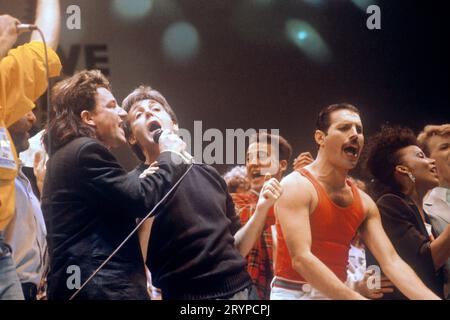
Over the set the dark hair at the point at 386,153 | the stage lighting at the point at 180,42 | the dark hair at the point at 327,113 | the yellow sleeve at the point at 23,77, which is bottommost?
the dark hair at the point at 386,153

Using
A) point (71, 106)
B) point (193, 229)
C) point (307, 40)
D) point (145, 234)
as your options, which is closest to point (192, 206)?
point (193, 229)

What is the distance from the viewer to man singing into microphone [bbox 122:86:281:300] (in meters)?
2.12

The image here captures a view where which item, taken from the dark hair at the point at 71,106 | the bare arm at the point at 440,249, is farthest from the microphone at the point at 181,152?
the bare arm at the point at 440,249

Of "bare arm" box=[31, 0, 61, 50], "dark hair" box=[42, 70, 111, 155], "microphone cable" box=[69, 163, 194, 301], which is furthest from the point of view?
"bare arm" box=[31, 0, 61, 50]

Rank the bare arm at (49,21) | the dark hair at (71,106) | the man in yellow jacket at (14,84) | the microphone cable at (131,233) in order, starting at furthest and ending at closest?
the bare arm at (49,21)
the dark hair at (71,106)
the microphone cable at (131,233)
the man in yellow jacket at (14,84)

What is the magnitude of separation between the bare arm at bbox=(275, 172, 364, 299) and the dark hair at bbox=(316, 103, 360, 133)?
0.80 feet

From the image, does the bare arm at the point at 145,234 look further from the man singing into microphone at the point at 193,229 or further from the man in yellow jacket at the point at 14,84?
the man in yellow jacket at the point at 14,84

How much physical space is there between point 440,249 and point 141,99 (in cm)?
138

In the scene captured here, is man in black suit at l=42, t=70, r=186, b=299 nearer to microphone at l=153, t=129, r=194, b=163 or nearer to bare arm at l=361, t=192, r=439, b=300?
microphone at l=153, t=129, r=194, b=163

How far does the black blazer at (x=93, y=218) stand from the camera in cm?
206

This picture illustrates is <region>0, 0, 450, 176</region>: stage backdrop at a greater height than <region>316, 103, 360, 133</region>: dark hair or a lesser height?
greater

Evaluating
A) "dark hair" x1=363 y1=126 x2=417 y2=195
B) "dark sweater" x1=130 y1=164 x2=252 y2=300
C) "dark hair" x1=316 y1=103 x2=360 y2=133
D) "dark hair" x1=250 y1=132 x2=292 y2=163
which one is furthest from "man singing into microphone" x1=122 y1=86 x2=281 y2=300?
"dark hair" x1=363 y1=126 x2=417 y2=195

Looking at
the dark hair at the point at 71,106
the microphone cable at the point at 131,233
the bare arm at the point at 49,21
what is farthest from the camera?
the bare arm at the point at 49,21
